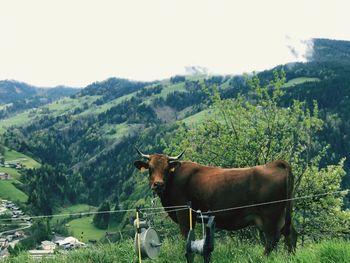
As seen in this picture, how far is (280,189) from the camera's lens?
11.8m

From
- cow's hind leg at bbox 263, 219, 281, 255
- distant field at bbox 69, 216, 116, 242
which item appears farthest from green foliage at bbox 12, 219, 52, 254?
cow's hind leg at bbox 263, 219, 281, 255

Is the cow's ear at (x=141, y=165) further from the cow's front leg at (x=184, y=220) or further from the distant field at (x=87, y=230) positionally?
the distant field at (x=87, y=230)

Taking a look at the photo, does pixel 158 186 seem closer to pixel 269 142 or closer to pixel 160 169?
pixel 160 169

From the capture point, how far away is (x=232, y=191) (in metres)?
12.3

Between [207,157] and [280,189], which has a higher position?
[280,189]

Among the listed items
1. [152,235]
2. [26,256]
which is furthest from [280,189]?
[26,256]

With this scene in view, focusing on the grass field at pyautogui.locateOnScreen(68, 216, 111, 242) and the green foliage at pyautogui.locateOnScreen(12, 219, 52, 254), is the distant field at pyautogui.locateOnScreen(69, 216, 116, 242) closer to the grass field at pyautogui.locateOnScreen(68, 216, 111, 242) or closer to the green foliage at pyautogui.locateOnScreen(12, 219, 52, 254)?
the grass field at pyautogui.locateOnScreen(68, 216, 111, 242)

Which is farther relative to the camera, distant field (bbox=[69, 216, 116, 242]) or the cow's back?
distant field (bbox=[69, 216, 116, 242])

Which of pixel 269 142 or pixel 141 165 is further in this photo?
pixel 269 142

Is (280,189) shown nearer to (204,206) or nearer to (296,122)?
(204,206)

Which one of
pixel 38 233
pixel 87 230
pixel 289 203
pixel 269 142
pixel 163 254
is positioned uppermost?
pixel 289 203

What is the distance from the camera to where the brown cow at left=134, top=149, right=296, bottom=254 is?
11789 mm

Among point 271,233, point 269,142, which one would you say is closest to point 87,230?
point 269,142

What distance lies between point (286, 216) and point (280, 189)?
86 cm
